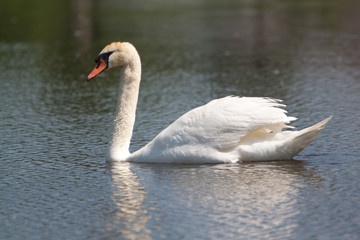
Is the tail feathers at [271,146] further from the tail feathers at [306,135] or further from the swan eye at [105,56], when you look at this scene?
the swan eye at [105,56]

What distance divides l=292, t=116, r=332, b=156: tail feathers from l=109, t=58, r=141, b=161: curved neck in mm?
2349

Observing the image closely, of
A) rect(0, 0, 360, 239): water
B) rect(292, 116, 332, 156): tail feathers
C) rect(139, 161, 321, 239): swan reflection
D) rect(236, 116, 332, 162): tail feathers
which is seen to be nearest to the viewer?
rect(139, 161, 321, 239): swan reflection

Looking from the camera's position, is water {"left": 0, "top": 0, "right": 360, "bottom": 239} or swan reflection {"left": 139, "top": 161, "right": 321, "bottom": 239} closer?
swan reflection {"left": 139, "top": 161, "right": 321, "bottom": 239}

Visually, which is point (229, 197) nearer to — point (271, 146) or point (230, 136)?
point (230, 136)

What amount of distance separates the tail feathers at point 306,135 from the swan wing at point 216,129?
0.27m

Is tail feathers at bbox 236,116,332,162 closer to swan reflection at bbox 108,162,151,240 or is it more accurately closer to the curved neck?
swan reflection at bbox 108,162,151,240

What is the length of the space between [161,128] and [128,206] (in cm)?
422

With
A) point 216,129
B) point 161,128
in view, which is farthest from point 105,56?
point 161,128

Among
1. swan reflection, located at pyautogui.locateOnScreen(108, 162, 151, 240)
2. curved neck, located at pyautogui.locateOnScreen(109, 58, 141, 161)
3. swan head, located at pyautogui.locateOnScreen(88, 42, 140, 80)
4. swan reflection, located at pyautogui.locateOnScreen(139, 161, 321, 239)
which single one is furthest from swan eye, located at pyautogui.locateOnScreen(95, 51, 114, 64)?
swan reflection, located at pyautogui.locateOnScreen(139, 161, 321, 239)

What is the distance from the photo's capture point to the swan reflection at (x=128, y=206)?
6.72 m

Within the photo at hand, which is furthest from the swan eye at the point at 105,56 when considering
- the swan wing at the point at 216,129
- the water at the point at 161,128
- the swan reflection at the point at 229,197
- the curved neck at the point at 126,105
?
the swan reflection at the point at 229,197

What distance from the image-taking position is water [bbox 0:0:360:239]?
697 cm

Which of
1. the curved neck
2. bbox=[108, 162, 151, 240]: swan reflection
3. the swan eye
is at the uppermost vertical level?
the swan eye

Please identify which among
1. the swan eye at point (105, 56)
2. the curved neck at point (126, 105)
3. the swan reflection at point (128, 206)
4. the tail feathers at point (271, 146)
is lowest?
the swan reflection at point (128, 206)
